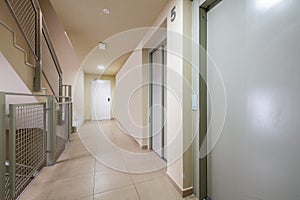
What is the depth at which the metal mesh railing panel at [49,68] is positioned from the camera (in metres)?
2.39

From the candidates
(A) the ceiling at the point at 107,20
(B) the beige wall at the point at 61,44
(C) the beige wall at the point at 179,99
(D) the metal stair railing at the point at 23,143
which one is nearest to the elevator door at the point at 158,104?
(A) the ceiling at the point at 107,20

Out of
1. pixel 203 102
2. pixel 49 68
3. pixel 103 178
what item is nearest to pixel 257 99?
pixel 203 102

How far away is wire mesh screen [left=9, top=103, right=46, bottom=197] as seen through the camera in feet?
4.13

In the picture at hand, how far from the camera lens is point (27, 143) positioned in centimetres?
148

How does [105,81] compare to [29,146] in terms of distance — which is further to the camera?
[105,81]

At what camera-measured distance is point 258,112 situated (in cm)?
88

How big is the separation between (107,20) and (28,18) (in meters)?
0.99

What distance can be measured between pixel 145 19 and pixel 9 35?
1.58 m

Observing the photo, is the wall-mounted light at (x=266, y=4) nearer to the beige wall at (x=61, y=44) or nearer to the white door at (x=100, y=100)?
the beige wall at (x=61, y=44)

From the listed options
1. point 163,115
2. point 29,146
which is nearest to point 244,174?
point 163,115

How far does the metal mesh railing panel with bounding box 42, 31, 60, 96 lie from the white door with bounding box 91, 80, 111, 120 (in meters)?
3.38

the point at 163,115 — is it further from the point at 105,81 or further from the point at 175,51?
the point at 105,81

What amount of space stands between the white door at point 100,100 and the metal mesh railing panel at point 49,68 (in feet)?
11.1

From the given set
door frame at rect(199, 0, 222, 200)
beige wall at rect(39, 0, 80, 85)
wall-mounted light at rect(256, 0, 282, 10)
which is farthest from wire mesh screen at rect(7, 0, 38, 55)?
wall-mounted light at rect(256, 0, 282, 10)
